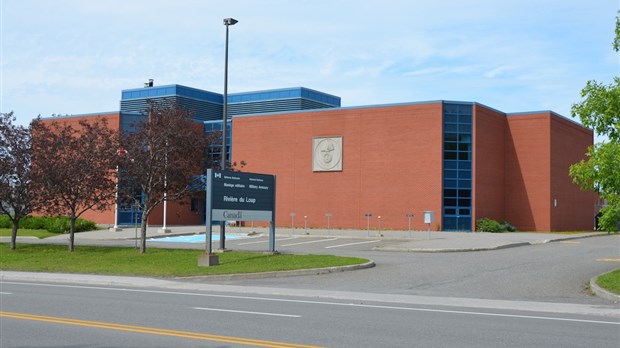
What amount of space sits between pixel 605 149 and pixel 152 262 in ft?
49.2

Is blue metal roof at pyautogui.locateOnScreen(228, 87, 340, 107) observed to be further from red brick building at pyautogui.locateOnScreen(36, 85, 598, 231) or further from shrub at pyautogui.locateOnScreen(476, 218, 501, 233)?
shrub at pyautogui.locateOnScreen(476, 218, 501, 233)

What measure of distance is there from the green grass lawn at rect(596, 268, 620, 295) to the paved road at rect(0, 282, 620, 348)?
2.19 m

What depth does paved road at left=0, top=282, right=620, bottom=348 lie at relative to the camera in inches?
387

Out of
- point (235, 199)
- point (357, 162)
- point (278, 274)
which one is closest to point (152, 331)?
point (278, 274)

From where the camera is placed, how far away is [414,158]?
159ft

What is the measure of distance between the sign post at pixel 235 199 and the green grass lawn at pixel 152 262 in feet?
3.17

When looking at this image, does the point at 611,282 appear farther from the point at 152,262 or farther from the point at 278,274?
the point at 152,262

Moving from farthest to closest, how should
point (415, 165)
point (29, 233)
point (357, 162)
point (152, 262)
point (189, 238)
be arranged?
point (357, 162) < point (415, 165) < point (29, 233) < point (189, 238) < point (152, 262)

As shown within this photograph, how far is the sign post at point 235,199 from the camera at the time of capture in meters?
23.7

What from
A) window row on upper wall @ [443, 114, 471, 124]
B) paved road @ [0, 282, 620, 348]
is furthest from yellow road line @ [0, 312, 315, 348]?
window row on upper wall @ [443, 114, 471, 124]

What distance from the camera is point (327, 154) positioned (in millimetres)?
51500

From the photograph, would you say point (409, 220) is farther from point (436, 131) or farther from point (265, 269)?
point (265, 269)

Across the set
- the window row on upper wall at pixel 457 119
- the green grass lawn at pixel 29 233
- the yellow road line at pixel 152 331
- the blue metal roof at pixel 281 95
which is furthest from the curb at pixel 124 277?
the blue metal roof at pixel 281 95

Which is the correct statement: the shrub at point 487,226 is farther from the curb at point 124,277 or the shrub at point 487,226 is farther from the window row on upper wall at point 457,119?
the curb at point 124,277
